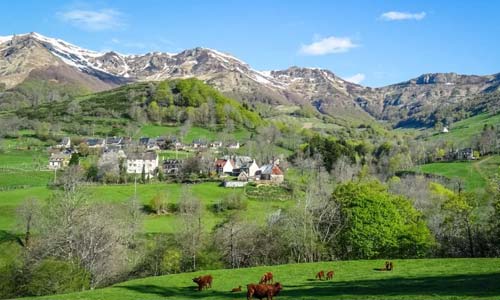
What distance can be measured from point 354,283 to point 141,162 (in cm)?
13999

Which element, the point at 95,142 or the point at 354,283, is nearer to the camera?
the point at 354,283

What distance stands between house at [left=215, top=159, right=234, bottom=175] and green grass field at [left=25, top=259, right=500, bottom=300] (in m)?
118

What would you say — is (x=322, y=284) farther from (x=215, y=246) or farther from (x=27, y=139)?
(x=27, y=139)

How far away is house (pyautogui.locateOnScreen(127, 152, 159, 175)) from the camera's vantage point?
16275cm

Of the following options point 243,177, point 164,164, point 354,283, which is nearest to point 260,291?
point 354,283

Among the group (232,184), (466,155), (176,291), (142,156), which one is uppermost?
(466,155)

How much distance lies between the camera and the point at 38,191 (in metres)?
113

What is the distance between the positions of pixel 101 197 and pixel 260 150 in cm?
9349

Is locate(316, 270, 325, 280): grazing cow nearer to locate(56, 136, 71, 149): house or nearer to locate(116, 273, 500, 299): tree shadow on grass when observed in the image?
locate(116, 273, 500, 299): tree shadow on grass

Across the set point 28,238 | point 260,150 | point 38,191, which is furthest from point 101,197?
point 260,150

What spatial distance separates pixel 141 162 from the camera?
165375mm

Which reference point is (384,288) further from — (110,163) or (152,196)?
(110,163)

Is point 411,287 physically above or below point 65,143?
below

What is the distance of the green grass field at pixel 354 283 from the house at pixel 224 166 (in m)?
118
